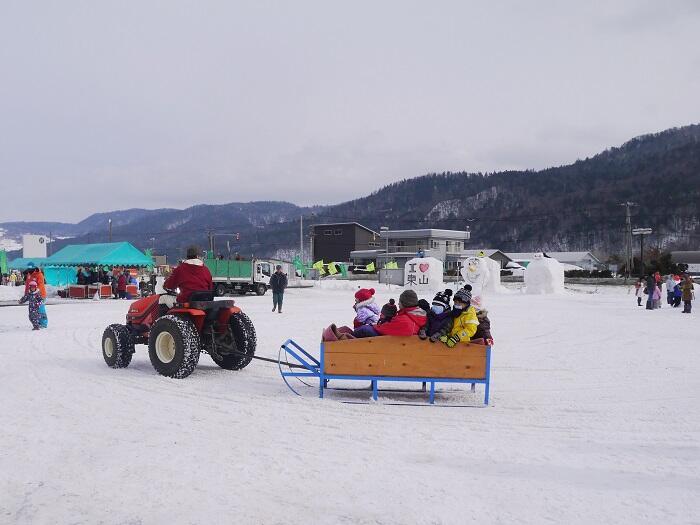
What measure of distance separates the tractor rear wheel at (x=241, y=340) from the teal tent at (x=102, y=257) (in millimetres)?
26280

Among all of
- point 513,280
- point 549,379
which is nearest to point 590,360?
point 549,379

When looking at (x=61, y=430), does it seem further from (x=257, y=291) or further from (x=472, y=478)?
(x=257, y=291)

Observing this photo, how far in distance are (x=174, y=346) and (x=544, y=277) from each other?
30.7 metres

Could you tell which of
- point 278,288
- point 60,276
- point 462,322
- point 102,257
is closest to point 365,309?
point 462,322

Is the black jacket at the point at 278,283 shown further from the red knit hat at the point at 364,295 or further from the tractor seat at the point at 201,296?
the red knit hat at the point at 364,295

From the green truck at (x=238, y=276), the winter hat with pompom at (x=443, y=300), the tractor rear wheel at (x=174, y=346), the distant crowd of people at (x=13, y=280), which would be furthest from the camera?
the distant crowd of people at (x=13, y=280)

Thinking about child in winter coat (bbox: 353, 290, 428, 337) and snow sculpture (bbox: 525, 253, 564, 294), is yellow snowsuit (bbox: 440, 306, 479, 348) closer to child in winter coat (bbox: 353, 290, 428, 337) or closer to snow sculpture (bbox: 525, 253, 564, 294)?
child in winter coat (bbox: 353, 290, 428, 337)

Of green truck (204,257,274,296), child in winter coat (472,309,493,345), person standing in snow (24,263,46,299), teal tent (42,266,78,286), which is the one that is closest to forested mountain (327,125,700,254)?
green truck (204,257,274,296)

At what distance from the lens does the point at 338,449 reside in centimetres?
530

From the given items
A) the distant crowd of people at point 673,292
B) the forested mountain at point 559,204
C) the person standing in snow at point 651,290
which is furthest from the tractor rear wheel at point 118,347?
the forested mountain at point 559,204

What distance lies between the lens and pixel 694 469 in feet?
15.9

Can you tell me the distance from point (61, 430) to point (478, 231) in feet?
505

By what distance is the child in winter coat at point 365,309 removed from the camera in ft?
24.7

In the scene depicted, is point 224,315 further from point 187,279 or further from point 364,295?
point 364,295
